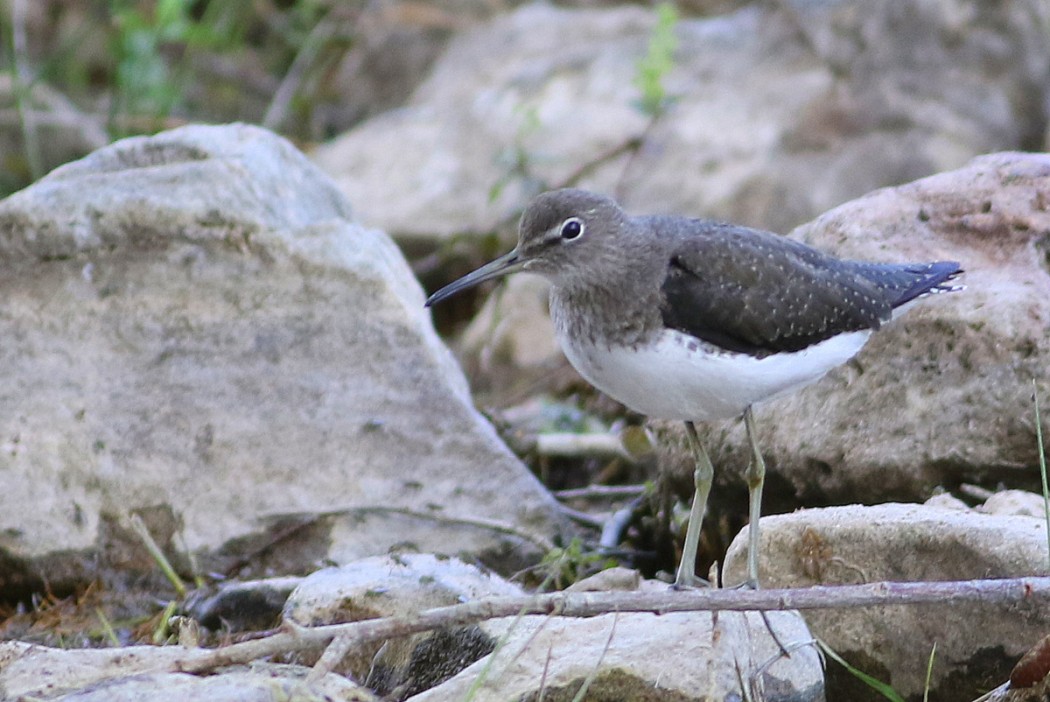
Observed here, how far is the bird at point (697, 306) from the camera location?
5379 millimetres

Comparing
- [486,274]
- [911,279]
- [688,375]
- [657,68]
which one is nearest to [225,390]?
[486,274]

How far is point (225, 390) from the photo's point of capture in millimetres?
6695

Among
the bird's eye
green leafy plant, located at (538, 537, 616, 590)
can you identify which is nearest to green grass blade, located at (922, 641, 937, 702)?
green leafy plant, located at (538, 537, 616, 590)

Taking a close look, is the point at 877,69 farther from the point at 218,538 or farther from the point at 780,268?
the point at 218,538

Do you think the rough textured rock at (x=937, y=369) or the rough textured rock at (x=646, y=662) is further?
the rough textured rock at (x=937, y=369)

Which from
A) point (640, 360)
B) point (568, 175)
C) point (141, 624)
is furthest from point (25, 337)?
point (568, 175)

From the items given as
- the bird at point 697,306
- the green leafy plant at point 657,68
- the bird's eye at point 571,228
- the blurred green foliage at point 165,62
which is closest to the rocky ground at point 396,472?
the bird at point 697,306

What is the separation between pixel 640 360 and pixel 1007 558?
148 cm

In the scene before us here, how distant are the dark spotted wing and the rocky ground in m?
0.45

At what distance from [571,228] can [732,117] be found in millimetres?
5609

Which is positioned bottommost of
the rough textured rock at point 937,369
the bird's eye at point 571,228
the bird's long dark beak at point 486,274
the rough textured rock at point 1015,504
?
the rough textured rock at point 1015,504

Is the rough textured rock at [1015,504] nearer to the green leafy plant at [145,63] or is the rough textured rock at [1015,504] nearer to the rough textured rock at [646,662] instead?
the rough textured rock at [646,662]

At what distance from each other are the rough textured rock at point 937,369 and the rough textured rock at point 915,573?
0.65 metres

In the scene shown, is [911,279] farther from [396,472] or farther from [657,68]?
[657,68]
